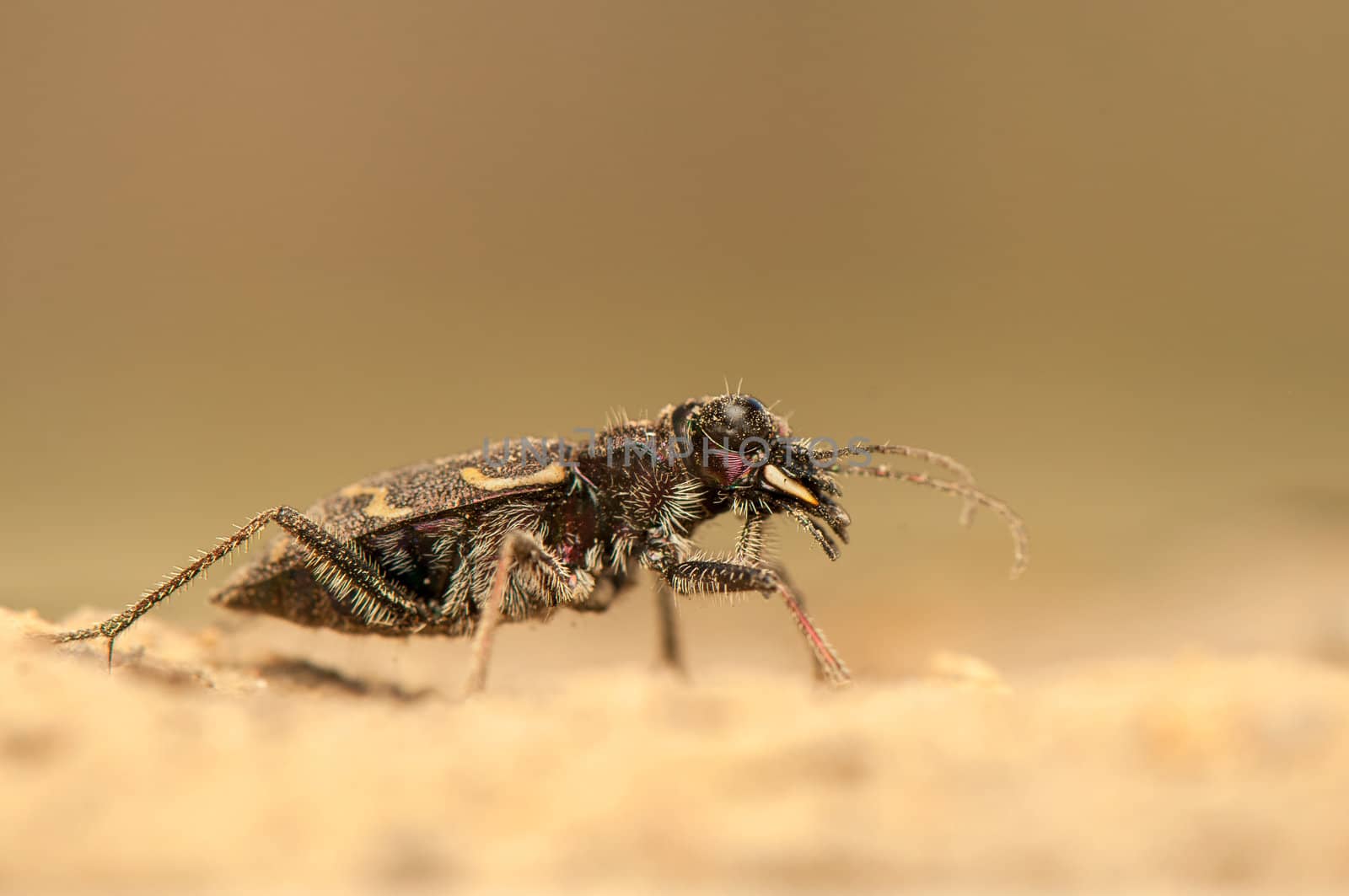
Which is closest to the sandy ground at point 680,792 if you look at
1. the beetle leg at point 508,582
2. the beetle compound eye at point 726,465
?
the beetle leg at point 508,582

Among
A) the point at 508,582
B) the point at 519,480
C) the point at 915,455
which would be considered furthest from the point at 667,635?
the point at 915,455

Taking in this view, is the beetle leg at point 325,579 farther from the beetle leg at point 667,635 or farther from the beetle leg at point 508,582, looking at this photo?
the beetle leg at point 667,635

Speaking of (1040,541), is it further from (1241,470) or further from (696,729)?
(696,729)

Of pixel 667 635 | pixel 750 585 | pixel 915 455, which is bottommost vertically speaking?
pixel 750 585

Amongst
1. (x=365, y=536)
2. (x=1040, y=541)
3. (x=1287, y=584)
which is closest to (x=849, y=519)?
(x=365, y=536)

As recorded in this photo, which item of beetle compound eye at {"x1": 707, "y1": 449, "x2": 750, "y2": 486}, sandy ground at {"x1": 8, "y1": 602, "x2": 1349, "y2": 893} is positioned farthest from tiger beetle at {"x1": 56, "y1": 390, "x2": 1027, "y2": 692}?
sandy ground at {"x1": 8, "y1": 602, "x2": 1349, "y2": 893}

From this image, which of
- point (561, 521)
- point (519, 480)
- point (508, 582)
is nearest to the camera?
point (508, 582)

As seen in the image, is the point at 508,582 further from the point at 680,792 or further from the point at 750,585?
the point at 680,792
